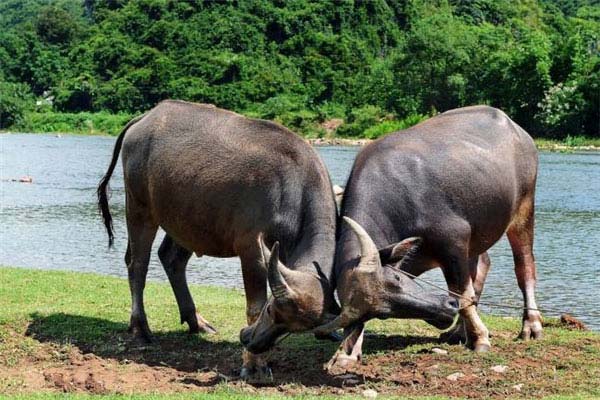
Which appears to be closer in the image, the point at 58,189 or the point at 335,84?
the point at 58,189

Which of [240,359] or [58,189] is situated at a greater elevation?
[240,359]

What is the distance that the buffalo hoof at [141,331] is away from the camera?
8.51 meters

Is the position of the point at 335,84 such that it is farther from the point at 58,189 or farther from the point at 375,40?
the point at 58,189

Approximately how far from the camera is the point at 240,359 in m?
7.76

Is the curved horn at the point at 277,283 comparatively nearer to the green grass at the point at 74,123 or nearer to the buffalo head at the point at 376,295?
the buffalo head at the point at 376,295

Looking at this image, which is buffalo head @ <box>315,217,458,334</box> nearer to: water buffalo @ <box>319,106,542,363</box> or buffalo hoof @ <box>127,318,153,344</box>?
water buffalo @ <box>319,106,542,363</box>

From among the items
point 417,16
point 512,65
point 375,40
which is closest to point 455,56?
point 512,65

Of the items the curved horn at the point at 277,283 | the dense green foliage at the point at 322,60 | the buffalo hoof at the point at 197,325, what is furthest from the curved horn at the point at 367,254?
the dense green foliage at the point at 322,60

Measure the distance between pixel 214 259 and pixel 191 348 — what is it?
329 inches

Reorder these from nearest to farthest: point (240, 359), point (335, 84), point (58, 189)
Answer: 1. point (240, 359)
2. point (58, 189)
3. point (335, 84)

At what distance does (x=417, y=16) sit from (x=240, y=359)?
9105 cm

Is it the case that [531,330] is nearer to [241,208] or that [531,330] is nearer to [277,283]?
[241,208]

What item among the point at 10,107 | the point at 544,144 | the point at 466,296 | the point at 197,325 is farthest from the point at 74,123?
the point at 466,296

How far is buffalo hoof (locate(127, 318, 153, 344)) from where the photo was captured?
27.9 feet
